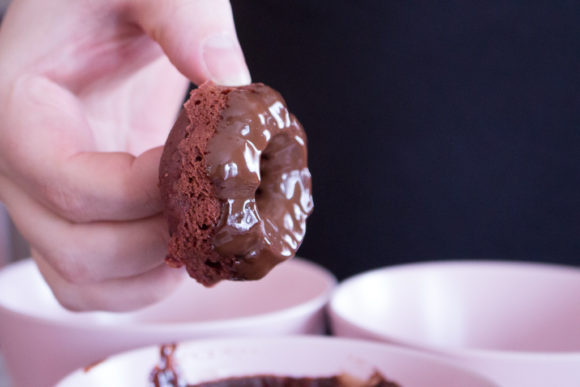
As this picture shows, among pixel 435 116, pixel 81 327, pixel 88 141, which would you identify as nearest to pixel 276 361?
pixel 81 327

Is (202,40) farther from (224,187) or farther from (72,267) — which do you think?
(72,267)

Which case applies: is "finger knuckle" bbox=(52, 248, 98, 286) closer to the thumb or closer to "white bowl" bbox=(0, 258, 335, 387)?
"white bowl" bbox=(0, 258, 335, 387)

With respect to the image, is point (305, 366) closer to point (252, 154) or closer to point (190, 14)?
point (252, 154)

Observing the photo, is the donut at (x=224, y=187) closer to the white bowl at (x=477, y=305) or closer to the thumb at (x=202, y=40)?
the thumb at (x=202, y=40)

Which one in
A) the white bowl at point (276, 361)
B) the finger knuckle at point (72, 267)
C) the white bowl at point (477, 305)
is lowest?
the white bowl at point (477, 305)

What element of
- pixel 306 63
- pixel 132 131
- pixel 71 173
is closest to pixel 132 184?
pixel 71 173

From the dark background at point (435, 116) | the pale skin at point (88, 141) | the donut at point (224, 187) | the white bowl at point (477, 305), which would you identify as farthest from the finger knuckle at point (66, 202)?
the dark background at point (435, 116)
